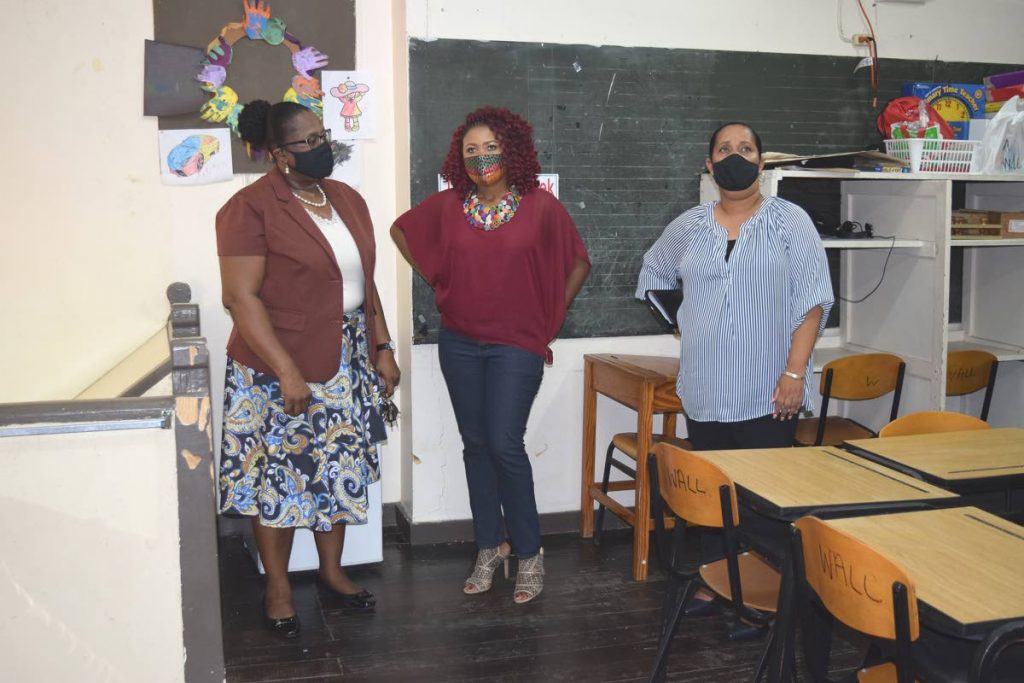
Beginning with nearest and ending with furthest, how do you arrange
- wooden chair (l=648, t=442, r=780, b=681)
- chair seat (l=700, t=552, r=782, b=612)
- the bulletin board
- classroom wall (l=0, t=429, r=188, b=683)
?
classroom wall (l=0, t=429, r=188, b=683) < wooden chair (l=648, t=442, r=780, b=681) < chair seat (l=700, t=552, r=782, b=612) < the bulletin board

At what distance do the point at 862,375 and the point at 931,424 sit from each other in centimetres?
92

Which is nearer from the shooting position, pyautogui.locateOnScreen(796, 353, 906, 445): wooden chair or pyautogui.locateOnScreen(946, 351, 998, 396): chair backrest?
pyautogui.locateOnScreen(796, 353, 906, 445): wooden chair

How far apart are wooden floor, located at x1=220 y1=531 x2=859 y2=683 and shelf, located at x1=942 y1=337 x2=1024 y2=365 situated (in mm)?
1739

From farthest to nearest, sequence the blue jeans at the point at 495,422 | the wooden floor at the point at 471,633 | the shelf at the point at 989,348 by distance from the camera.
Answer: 1. the shelf at the point at 989,348
2. the blue jeans at the point at 495,422
3. the wooden floor at the point at 471,633

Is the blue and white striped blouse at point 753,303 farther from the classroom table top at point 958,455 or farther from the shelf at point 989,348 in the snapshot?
the shelf at point 989,348

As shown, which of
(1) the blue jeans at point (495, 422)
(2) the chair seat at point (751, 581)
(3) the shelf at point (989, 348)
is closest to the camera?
(2) the chair seat at point (751, 581)

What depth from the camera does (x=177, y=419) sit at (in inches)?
72.6

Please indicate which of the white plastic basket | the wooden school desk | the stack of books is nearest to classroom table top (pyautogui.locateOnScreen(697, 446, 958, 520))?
the wooden school desk

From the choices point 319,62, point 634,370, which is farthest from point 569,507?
point 319,62

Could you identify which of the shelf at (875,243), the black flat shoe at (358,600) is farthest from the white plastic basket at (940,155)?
the black flat shoe at (358,600)

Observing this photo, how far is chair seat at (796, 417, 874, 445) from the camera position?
397cm

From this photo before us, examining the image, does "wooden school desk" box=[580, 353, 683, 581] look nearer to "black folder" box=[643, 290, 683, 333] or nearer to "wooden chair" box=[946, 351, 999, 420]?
"black folder" box=[643, 290, 683, 333]

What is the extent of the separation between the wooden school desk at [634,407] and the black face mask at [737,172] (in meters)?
0.88

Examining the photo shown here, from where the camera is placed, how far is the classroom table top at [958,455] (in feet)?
7.84
